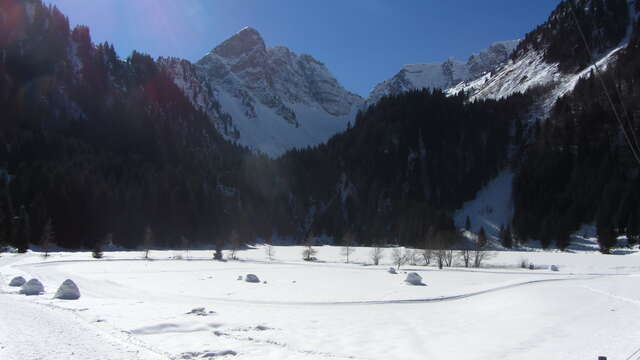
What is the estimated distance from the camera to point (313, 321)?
3086 cm

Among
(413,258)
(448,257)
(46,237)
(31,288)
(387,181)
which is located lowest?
(413,258)

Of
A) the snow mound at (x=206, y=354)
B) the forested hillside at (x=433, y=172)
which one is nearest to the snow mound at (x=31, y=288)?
the snow mound at (x=206, y=354)

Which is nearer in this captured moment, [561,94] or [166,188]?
[166,188]

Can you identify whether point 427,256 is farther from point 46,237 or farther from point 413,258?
point 46,237

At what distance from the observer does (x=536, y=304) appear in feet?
129

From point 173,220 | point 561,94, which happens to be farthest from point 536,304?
point 561,94

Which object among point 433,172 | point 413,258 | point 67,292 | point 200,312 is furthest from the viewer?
point 433,172

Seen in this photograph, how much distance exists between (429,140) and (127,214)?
122243mm

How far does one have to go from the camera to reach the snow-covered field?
2169cm

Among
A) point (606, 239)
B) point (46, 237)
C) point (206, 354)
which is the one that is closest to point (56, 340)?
point (206, 354)

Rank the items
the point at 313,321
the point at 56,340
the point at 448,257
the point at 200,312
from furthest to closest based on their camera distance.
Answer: the point at 448,257 → the point at 200,312 → the point at 313,321 → the point at 56,340

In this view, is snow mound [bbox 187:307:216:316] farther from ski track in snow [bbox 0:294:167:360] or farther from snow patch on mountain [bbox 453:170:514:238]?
snow patch on mountain [bbox 453:170:514:238]

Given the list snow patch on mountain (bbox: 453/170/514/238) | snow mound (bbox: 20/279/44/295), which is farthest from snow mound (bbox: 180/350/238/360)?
snow patch on mountain (bbox: 453/170/514/238)

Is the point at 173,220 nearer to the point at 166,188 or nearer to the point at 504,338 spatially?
the point at 166,188
